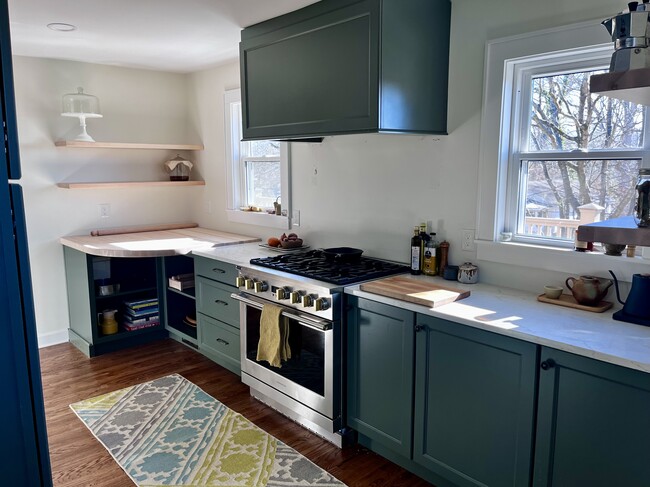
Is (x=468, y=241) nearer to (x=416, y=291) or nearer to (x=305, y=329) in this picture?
(x=416, y=291)

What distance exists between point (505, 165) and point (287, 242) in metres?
1.57

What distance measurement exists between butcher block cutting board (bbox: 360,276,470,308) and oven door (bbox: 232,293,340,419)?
310 mm

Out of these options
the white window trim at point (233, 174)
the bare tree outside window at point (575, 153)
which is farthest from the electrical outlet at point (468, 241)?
the white window trim at point (233, 174)

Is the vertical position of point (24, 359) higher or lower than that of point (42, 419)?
higher

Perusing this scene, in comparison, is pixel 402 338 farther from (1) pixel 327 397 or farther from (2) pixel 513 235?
(2) pixel 513 235

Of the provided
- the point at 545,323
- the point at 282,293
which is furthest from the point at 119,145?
the point at 545,323

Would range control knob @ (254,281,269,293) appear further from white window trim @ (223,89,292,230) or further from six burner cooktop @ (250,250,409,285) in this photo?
white window trim @ (223,89,292,230)

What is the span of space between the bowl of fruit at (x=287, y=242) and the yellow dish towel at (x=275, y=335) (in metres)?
0.70

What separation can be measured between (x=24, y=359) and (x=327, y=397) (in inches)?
56.6

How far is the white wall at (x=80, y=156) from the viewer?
3.88 metres

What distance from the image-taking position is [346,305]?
8.14 ft

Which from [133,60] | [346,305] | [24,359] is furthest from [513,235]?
[133,60]

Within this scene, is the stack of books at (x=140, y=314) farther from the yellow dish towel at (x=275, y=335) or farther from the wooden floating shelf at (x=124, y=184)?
the yellow dish towel at (x=275, y=335)

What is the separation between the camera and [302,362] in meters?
2.71
